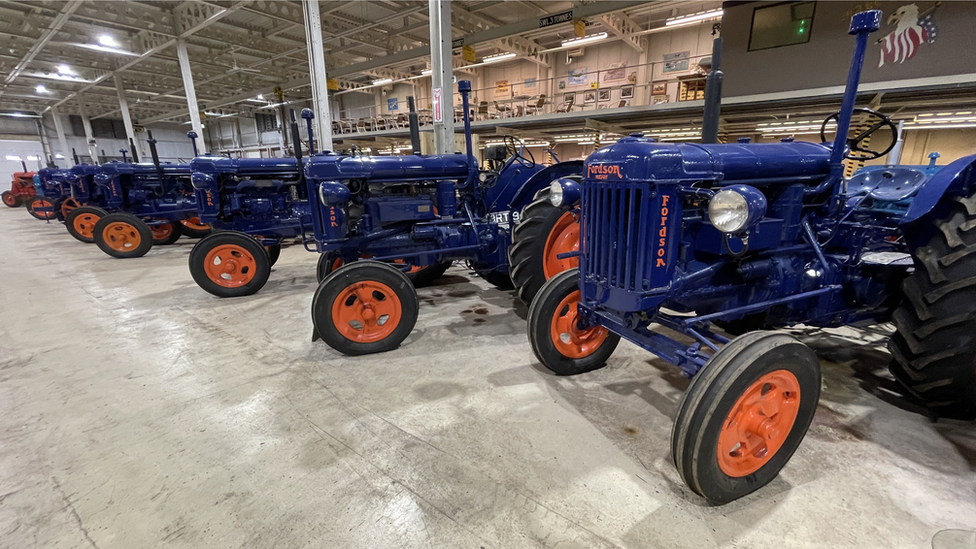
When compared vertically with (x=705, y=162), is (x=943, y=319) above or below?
below

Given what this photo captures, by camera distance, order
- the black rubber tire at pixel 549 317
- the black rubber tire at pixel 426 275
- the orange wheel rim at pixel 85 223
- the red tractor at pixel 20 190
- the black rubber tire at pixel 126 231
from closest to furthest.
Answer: the black rubber tire at pixel 549 317 < the black rubber tire at pixel 426 275 < the black rubber tire at pixel 126 231 < the orange wheel rim at pixel 85 223 < the red tractor at pixel 20 190

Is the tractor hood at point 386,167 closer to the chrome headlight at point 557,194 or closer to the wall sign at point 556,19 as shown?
the chrome headlight at point 557,194

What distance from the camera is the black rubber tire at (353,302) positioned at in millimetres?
2953

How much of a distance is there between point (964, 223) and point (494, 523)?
2689 millimetres

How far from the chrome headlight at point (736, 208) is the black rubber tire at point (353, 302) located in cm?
218

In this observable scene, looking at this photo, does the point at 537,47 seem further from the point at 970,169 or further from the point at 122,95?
the point at 122,95

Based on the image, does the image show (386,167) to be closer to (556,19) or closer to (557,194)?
(557,194)

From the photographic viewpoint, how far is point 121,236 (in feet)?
23.4

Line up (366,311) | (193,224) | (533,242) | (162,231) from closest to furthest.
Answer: (366,311), (533,242), (162,231), (193,224)

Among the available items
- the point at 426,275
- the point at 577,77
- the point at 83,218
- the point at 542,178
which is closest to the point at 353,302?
the point at 426,275

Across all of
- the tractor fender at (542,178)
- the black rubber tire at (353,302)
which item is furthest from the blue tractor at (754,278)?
the tractor fender at (542,178)

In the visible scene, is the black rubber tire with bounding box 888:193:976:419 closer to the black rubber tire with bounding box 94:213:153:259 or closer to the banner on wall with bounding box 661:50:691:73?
the black rubber tire with bounding box 94:213:153:259

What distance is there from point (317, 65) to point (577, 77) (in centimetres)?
1285

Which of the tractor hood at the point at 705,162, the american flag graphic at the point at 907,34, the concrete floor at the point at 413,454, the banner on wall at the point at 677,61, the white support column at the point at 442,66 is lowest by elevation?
the concrete floor at the point at 413,454
